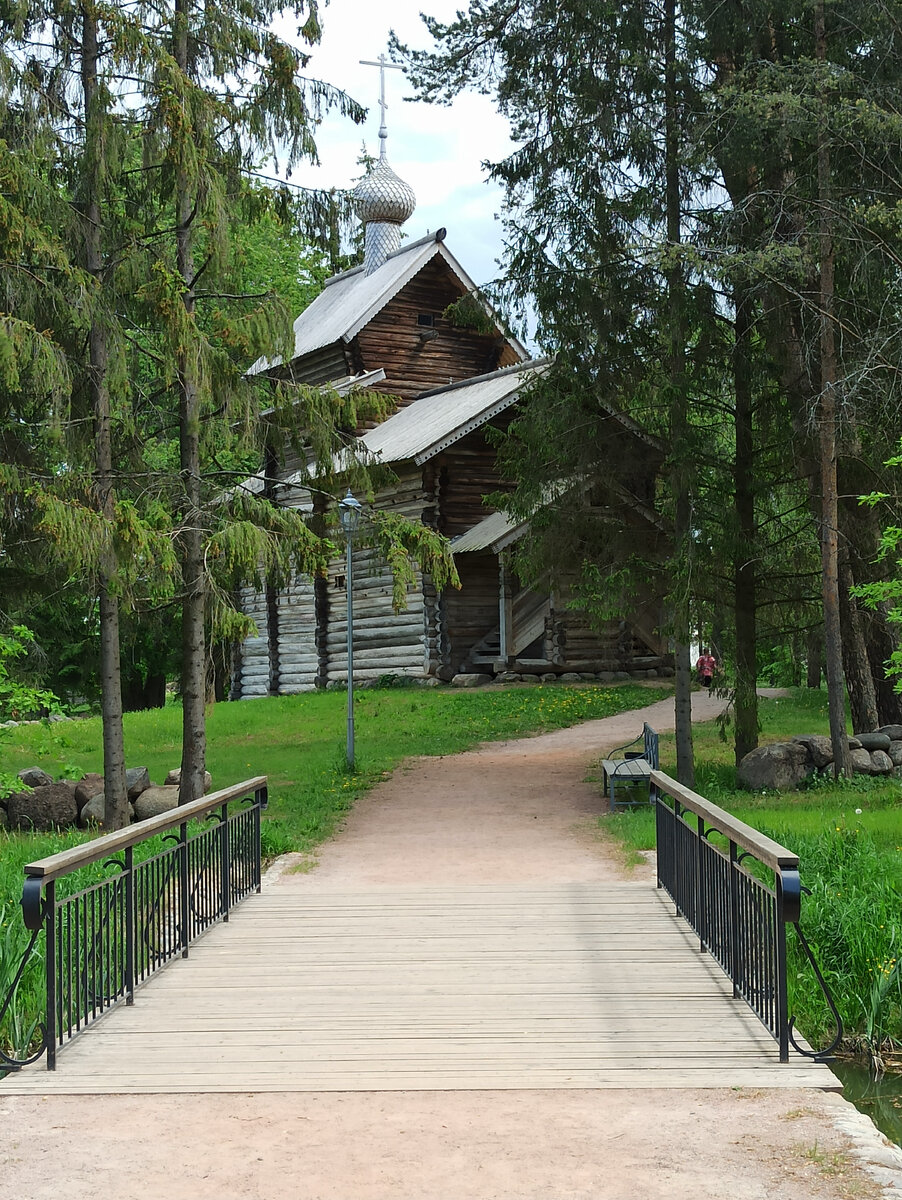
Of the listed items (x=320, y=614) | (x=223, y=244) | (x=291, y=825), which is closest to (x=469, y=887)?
(x=291, y=825)

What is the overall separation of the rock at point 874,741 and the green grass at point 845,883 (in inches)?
34.2

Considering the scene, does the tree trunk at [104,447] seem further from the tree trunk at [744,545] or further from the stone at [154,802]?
the tree trunk at [744,545]

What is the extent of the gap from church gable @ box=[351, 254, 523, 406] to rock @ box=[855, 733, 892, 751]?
19.9 m

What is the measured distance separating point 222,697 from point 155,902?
3461cm

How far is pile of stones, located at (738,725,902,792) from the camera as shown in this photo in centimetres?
1584

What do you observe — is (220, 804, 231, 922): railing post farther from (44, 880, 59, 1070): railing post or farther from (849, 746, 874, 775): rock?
(849, 746, 874, 775): rock

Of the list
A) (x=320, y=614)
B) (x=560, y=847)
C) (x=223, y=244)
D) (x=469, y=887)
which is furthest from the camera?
(x=320, y=614)

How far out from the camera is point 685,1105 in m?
5.31

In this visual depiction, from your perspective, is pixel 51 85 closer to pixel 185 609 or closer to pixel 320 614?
pixel 185 609

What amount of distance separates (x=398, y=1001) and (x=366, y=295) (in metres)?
30.7

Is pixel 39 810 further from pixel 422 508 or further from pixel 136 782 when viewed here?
pixel 422 508

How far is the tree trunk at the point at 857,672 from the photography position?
58.5ft

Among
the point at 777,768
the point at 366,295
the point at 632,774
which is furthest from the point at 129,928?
the point at 366,295

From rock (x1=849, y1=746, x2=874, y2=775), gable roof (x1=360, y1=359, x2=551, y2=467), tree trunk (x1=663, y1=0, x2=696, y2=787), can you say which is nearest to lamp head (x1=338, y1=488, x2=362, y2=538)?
tree trunk (x1=663, y1=0, x2=696, y2=787)
